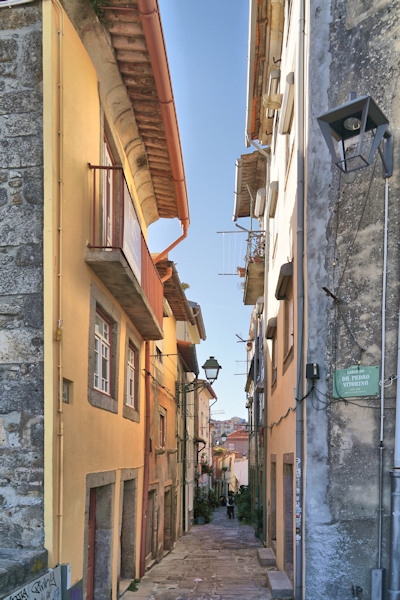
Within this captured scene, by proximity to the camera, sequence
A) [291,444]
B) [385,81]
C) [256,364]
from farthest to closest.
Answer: [256,364], [291,444], [385,81]

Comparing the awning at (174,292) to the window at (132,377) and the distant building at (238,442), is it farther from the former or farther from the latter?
the distant building at (238,442)

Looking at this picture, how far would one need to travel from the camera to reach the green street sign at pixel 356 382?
634 centimetres

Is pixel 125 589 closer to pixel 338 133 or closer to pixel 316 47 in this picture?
pixel 338 133

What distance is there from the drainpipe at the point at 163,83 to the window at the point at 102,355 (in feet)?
8.76

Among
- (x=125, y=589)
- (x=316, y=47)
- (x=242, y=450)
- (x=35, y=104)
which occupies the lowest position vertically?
(x=242, y=450)

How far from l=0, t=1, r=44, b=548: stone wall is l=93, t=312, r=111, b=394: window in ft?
6.88

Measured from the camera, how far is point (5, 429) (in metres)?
5.66

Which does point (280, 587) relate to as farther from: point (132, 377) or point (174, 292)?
point (174, 292)

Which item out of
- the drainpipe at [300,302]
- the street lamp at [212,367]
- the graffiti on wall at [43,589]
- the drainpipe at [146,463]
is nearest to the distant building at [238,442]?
the street lamp at [212,367]

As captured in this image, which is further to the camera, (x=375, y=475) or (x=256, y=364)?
(x=256, y=364)

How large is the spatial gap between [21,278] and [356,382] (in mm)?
3491

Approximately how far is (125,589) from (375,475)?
4936 mm

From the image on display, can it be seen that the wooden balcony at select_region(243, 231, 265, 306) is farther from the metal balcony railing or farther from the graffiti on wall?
the graffiti on wall

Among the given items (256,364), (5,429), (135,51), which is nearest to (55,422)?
(5,429)
